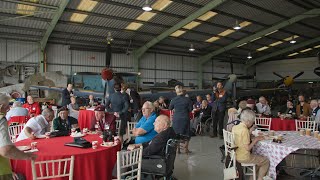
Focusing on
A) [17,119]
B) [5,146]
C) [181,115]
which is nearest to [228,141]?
[181,115]

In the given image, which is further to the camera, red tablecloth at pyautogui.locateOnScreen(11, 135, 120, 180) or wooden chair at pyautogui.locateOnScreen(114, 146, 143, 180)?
red tablecloth at pyautogui.locateOnScreen(11, 135, 120, 180)

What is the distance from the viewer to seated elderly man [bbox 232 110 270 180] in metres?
3.23

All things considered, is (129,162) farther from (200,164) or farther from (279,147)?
(200,164)

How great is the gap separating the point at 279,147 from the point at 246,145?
0.40 meters

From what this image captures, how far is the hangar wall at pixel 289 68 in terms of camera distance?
22.7 metres

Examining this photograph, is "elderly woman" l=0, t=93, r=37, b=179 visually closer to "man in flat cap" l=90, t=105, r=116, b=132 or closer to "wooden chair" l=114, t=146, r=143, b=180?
"wooden chair" l=114, t=146, r=143, b=180

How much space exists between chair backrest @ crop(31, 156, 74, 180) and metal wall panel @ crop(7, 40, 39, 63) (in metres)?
12.4

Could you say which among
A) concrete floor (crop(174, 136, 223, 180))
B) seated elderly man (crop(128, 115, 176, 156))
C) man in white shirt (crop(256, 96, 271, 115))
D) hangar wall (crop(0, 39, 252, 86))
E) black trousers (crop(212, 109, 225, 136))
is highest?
hangar wall (crop(0, 39, 252, 86))

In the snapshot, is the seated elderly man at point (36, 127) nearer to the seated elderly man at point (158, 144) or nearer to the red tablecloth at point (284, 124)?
the seated elderly man at point (158, 144)

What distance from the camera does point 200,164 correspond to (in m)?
4.86

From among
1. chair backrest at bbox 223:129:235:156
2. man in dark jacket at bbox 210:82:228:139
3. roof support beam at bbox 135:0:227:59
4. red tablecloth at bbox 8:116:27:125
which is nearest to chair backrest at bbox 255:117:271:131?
man in dark jacket at bbox 210:82:228:139

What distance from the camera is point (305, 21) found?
1578 centimetres

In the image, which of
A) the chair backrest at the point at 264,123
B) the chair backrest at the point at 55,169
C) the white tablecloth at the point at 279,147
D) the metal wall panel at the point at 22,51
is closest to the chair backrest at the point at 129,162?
the chair backrest at the point at 55,169

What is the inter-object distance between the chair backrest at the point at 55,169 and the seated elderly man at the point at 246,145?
6.79 feet
